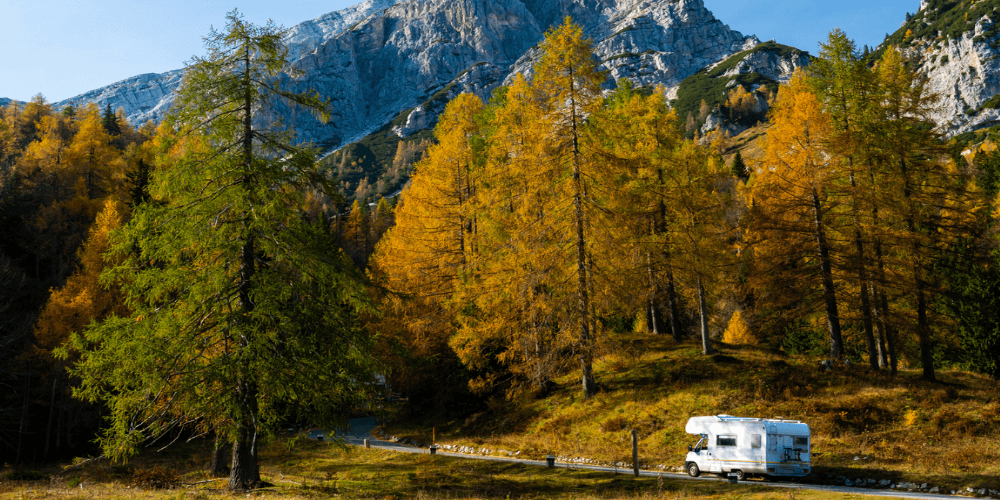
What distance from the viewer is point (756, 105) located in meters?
186

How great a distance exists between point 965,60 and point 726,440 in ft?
635

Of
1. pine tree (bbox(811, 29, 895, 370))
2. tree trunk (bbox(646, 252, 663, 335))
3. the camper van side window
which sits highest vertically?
pine tree (bbox(811, 29, 895, 370))

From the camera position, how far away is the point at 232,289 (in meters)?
12.8

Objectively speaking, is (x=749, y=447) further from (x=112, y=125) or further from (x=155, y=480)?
(x=112, y=125)

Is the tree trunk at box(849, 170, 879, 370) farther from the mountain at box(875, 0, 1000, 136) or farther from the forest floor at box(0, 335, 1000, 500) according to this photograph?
the mountain at box(875, 0, 1000, 136)

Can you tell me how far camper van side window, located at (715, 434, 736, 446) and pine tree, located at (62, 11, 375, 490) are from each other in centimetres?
1132

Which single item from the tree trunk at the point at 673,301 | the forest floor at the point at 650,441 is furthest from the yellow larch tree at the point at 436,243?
the tree trunk at the point at 673,301

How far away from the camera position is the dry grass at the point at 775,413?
1546 centimetres

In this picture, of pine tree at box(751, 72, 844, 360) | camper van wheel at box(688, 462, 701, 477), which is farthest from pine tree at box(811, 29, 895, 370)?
camper van wheel at box(688, 462, 701, 477)

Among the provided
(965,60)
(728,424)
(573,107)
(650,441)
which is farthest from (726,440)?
(965,60)

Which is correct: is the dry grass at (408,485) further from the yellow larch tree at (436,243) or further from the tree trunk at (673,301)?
the tree trunk at (673,301)

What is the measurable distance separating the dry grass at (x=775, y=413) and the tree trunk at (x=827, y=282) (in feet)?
4.11

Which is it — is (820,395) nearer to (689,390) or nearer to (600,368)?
(689,390)

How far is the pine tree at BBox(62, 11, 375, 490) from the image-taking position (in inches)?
453
